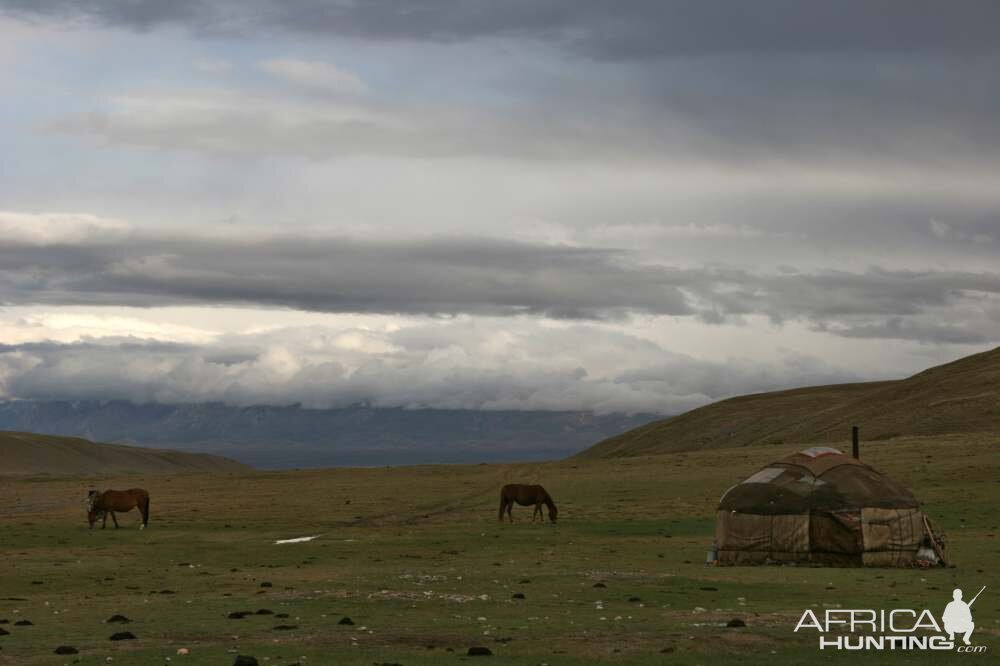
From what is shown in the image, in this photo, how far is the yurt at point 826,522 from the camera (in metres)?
36.9

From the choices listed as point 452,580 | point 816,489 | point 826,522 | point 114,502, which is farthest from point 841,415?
point 452,580

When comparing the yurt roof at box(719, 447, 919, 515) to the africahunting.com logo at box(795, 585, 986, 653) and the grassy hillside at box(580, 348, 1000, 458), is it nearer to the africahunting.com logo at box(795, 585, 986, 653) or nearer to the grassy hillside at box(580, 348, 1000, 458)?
the africahunting.com logo at box(795, 585, 986, 653)

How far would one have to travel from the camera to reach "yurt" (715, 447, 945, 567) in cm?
3688

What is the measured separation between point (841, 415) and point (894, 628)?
102m

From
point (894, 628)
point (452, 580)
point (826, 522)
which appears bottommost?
point (894, 628)

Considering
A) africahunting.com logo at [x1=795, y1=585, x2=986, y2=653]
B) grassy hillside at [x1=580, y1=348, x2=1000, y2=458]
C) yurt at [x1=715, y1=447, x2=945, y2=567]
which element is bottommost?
africahunting.com logo at [x1=795, y1=585, x2=986, y2=653]

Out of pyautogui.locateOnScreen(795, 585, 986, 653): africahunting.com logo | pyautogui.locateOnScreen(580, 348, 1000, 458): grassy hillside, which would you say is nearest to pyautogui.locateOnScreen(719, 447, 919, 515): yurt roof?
pyautogui.locateOnScreen(795, 585, 986, 653): africahunting.com logo

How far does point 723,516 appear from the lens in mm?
38438

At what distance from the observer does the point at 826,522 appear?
37156 mm

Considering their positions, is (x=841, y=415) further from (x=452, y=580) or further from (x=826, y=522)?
(x=452, y=580)

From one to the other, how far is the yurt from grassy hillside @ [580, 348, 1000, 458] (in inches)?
2293

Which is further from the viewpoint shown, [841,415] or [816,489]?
[841,415]

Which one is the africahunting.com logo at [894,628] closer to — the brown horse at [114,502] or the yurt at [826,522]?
the yurt at [826,522]

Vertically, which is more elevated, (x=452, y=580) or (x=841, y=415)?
(x=841, y=415)
